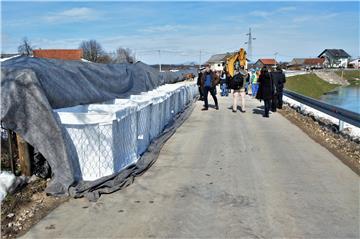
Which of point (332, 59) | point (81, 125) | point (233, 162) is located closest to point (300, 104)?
point (233, 162)

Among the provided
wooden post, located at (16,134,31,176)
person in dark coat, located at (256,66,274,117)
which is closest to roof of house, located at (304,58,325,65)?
person in dark coat, located at (256,66,274,117)

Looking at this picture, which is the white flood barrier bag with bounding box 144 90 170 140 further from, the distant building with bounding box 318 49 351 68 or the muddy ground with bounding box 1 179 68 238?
the distant building with bounding box 318 49 351 68

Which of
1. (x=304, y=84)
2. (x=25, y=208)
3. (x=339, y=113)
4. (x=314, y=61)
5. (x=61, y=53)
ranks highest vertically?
(x=61, y=53)

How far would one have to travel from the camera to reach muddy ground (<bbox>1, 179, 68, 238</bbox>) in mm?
4637

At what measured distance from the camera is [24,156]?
19.5ft

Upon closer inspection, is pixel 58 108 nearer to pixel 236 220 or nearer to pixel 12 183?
pixel 12 183

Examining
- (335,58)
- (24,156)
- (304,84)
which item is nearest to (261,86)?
(24,156)

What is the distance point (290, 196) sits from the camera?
580cm

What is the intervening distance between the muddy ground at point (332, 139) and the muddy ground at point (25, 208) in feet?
16.4

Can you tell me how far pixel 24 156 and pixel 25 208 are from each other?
1.02 meters

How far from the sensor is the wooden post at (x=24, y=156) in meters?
5.93

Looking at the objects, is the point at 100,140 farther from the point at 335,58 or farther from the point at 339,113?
the point at 335,58

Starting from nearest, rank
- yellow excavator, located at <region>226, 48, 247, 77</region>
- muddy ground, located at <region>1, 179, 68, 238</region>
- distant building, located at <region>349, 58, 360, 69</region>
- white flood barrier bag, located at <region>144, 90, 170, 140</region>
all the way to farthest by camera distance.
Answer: muddy ground, located at <region>1, 179, 68, 238</region>, white flood barrier bag, located at <region>144, 90, 170, 140</region>, yellow excavator, located at <region>226, 48, 247, 77</region>, distant building, located at <region>349, 58, 360, 69</region>

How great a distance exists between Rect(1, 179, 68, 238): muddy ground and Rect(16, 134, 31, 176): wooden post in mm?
212
